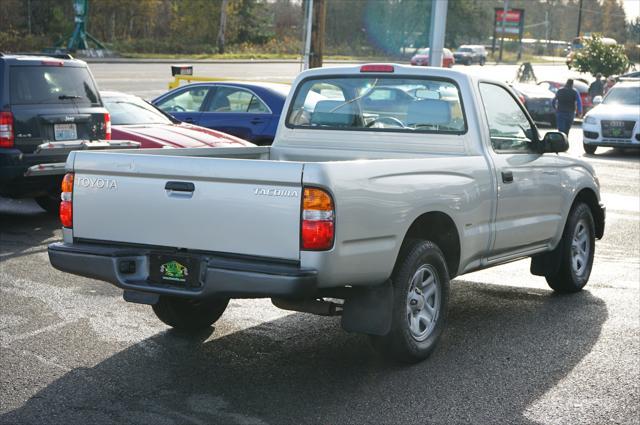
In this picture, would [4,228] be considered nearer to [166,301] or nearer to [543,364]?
[166,301]

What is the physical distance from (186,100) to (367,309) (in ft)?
37.3

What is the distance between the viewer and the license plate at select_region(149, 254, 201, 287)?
5.40 meters

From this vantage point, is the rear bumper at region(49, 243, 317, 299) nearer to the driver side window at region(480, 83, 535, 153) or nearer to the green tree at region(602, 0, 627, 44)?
the driver side window at region(480, 83, 535, 153)

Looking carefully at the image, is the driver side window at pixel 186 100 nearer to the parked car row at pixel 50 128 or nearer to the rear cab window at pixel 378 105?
the parked car row at pixel 50 128

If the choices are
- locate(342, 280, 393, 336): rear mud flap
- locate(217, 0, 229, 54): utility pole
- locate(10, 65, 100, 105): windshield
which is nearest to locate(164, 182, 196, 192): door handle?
locate(342, 280, 393, 336): rear mud flap

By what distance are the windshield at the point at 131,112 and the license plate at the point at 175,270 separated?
8286 millimetres

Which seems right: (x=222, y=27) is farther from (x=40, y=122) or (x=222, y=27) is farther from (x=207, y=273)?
(x=207, y=273)

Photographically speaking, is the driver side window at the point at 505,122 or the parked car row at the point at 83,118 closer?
the driver side window at the point at 505,122

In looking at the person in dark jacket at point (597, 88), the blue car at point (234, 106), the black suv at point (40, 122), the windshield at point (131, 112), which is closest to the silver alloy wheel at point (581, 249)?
the black suv at point (40, 122)

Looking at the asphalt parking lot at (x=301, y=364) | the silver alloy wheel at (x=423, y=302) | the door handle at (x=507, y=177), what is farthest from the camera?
the door handle at (x=507, y=177)

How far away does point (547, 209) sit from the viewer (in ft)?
25.2

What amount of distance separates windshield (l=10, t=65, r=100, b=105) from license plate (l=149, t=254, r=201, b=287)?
579 cm

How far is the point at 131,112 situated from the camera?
14.0 metres

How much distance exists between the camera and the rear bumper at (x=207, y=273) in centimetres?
506
